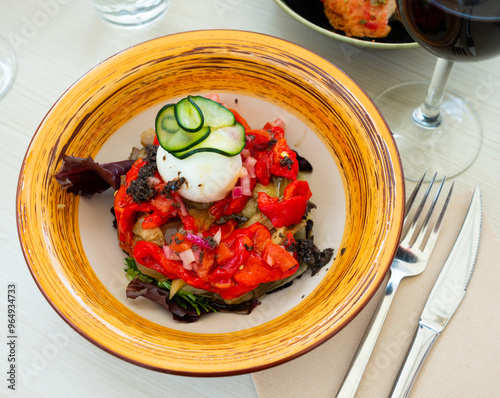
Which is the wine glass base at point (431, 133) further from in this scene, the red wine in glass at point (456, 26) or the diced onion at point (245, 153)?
the diced onion at point (245, 153)

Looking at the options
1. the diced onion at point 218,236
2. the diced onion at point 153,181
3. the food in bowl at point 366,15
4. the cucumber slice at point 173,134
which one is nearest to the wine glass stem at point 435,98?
the food in bowl at point 366,15

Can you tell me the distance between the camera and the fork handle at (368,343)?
5.74 ft

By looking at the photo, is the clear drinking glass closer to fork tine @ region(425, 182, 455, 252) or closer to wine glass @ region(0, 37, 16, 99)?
wine glass @ region(0, 37, 16, 99)

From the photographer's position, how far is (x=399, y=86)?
2.36 metres

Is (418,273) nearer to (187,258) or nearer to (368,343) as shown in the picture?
(368,343)

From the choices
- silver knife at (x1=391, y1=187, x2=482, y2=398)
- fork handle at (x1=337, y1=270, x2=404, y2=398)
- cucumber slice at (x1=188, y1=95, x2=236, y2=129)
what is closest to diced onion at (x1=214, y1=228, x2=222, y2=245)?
cucumber slice at (x1=188, y1=95, x2=236, y2=129)

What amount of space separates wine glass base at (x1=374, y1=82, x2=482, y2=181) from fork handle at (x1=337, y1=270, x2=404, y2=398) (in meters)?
0.58

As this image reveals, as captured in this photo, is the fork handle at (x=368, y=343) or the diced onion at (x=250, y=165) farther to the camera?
the diced onion at (x=250, y=165)

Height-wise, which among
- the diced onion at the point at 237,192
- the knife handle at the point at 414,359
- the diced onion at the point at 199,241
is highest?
the diced onion at the point at 237,192

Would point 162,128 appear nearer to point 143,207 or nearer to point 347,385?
point 143,207

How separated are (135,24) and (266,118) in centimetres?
106

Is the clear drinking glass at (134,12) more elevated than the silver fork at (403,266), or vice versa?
the clear drinking glass at (134,12)

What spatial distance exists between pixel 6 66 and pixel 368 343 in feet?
7.41

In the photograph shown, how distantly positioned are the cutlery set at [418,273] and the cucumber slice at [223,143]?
815 millimetres
